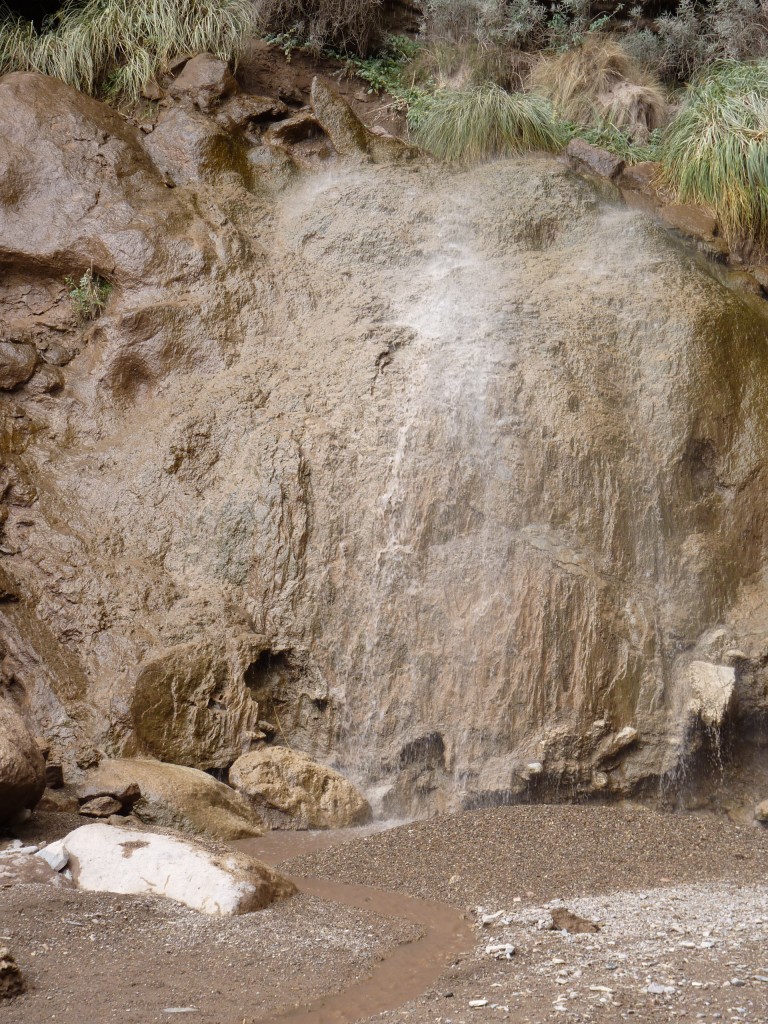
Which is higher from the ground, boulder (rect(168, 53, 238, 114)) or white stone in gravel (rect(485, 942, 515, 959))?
boulder (rect(168, 53, 238, 114))

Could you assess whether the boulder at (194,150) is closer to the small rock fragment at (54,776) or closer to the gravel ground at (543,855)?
the small rock fragment at (54,776)

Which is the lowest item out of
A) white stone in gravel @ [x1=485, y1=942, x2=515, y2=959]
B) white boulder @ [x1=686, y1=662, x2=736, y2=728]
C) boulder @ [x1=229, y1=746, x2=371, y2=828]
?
boulder @ [x1=229, y1=746, x2=371, y2=828]

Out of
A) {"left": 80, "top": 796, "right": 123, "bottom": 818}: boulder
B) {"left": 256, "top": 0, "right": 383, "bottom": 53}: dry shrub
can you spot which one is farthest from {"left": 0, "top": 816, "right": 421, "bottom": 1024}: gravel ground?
{"left": 256, "top": 0, "right": 383, "bottom": 53}: dry shrub

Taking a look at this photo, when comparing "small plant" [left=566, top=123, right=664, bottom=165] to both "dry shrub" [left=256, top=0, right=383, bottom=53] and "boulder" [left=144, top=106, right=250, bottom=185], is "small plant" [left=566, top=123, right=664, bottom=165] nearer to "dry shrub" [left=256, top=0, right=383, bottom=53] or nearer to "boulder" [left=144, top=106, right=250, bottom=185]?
"dry shrub" [left=256, top=0, right=383, bottom=53]

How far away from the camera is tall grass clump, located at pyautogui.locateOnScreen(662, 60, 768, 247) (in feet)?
33.1

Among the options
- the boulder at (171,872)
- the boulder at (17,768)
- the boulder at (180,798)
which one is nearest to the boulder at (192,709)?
the boulder at (180,798)

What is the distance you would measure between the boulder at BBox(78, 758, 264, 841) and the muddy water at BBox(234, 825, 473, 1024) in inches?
7.0

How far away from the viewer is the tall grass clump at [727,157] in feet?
33.1

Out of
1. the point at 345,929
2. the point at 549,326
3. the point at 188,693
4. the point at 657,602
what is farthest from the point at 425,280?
Result: the point at 345,929

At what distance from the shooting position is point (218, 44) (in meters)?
11.7

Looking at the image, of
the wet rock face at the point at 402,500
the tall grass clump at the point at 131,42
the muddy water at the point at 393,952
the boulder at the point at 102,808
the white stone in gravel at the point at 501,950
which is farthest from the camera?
the tall grass clump at the point at 131,42

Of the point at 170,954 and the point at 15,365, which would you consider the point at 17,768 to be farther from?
the point at 15,365

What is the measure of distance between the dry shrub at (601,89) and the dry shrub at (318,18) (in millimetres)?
2286

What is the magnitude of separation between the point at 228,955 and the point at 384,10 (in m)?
12.7
